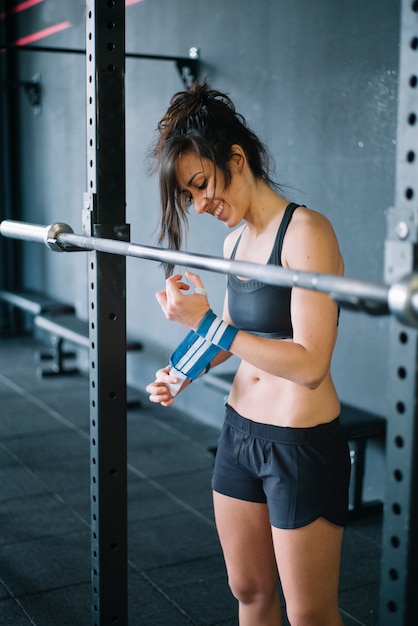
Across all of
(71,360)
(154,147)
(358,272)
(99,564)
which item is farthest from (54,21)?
(99,564)

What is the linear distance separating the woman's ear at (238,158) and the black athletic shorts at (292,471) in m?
0.54

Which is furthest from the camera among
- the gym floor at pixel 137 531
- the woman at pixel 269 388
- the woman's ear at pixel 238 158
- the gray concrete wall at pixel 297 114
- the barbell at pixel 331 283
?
the gray concrete wall at pixel 297 114

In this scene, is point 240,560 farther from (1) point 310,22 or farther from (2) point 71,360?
(2) point 71,360

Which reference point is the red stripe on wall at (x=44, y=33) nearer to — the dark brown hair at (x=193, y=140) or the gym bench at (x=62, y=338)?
the gym bench at (x=62, y=338)

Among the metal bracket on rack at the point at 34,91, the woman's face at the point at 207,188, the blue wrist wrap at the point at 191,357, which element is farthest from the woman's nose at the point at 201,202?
the metal bracket on rack at the point at 34,91

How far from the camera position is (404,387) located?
951mm

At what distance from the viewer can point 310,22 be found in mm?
3467

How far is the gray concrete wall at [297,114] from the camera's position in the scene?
3.16 m

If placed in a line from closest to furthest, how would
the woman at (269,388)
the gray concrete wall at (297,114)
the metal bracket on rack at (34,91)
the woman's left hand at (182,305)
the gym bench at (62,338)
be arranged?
1. the woman's left hand at (182,305)
2. the woman at (269,388)
3. the gray concrete wall at (297,114)
4. the gym bench at (62,338)
5. the metal bracket on rack at (34,91)

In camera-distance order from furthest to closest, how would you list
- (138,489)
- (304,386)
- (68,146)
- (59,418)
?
(68,146), (59,418), (138,489), (304,386)

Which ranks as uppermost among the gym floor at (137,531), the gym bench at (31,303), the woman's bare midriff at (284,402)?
the woman's bare midriff at (284,402)

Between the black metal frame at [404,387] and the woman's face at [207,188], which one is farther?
the woman's face at [207,188]

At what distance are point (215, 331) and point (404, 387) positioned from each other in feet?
1.84

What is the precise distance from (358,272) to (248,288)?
1730 mm
